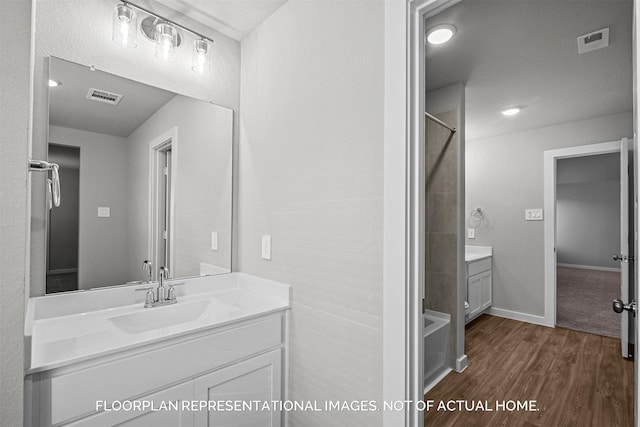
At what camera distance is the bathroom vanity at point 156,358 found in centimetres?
97

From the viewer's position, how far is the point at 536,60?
2.27 m

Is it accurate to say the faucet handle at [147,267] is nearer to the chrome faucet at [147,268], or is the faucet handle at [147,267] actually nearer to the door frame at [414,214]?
the chrome faucet at [147,268]

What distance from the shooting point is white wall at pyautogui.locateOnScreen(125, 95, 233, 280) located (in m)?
1.59

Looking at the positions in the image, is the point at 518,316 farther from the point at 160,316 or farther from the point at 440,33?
the point at 160,316

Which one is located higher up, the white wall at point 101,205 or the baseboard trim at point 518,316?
the white wall at point 101,205

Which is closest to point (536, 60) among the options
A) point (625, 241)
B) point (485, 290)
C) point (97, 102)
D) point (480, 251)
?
point (625, 241)

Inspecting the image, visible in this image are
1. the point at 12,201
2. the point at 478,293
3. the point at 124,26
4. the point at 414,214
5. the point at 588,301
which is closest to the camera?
the point at 12,201

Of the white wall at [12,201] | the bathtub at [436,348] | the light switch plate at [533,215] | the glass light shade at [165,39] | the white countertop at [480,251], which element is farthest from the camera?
the white countertop at [480,251]

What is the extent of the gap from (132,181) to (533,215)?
13.7 ft

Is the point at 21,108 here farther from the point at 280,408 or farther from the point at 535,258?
the point at 535,258

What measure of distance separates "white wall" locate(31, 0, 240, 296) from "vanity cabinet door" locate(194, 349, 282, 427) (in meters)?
0.81

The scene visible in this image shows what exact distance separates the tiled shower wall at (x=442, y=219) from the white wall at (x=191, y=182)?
69.3 inches

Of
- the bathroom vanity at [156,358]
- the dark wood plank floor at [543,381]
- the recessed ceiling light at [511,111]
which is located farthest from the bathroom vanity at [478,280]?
the bathroom vanity at [156,358]

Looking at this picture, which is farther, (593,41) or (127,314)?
(593,41)
